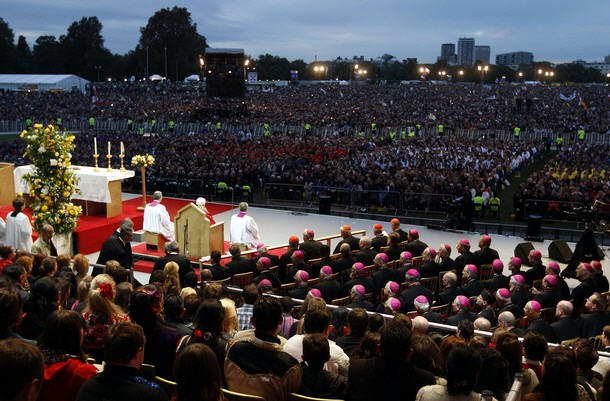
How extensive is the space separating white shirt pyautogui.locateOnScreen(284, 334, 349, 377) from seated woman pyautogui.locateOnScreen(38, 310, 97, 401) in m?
1.69

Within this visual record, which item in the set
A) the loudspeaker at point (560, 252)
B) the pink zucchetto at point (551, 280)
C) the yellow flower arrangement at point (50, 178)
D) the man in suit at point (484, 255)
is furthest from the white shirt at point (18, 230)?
the loudspeaker at point (560, 252)

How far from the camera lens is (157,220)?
14.8 metres

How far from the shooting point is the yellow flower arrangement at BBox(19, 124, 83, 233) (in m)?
13.5

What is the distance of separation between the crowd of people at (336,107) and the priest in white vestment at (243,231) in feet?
109

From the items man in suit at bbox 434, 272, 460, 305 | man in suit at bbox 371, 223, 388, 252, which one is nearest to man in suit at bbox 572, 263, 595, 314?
man in suit at bbox 434, 272, 460, 305

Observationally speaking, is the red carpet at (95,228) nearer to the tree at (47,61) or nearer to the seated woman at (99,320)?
the seated woman at (99,320)

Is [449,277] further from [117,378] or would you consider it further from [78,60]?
[78,60]

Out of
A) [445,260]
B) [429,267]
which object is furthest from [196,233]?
[445,260]

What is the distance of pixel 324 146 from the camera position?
1304 inches

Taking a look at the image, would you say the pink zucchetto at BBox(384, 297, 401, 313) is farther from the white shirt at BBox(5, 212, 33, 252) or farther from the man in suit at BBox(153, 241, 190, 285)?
the white shirt at BBox(5, 212, 33, 252)

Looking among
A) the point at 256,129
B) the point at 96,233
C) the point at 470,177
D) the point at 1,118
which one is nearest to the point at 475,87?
the point at 256,129

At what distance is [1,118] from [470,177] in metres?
45.2

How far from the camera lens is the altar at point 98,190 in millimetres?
16172

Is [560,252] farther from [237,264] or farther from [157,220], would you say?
[157,220]
